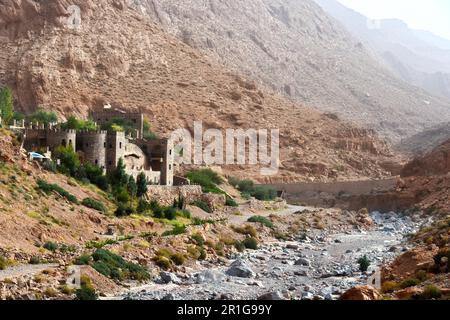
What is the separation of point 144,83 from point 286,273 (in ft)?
205

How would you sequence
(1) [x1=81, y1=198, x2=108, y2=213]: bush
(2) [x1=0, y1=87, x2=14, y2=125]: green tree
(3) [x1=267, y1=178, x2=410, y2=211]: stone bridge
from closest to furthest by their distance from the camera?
(1) [x1=81, y1=198, x2=108, y2=213]: bush
(2) [x1=0, y1=87, x2=14, y2=125]: green tree
(3) [x1=267, y1=178, x2=410, y2=211]: stone bridge

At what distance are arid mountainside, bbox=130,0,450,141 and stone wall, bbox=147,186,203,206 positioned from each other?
75.5 meters

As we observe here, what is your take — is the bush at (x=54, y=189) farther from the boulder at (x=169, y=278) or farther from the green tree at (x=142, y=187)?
the boulder at (x=169, y=278)

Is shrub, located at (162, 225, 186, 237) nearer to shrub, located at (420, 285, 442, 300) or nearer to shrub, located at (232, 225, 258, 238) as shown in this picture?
shrub, located at (232, 225, 258, 238)

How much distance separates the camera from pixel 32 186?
37.0 meters

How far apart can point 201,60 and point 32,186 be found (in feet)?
234

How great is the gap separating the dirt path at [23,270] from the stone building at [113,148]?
16874 millimetres

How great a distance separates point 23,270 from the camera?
85.7ft

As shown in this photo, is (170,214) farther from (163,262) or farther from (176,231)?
(163,262)

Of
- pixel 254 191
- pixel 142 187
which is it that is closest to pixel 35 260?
pixel 142 187

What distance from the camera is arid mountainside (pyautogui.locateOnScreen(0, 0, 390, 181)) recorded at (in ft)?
277

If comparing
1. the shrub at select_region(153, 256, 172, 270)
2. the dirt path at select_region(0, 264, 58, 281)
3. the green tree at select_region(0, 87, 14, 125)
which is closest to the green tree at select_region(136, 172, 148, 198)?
the green tree at select_region(0, 87, 14, 125)

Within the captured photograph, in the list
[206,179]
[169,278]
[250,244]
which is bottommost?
[250,244]
